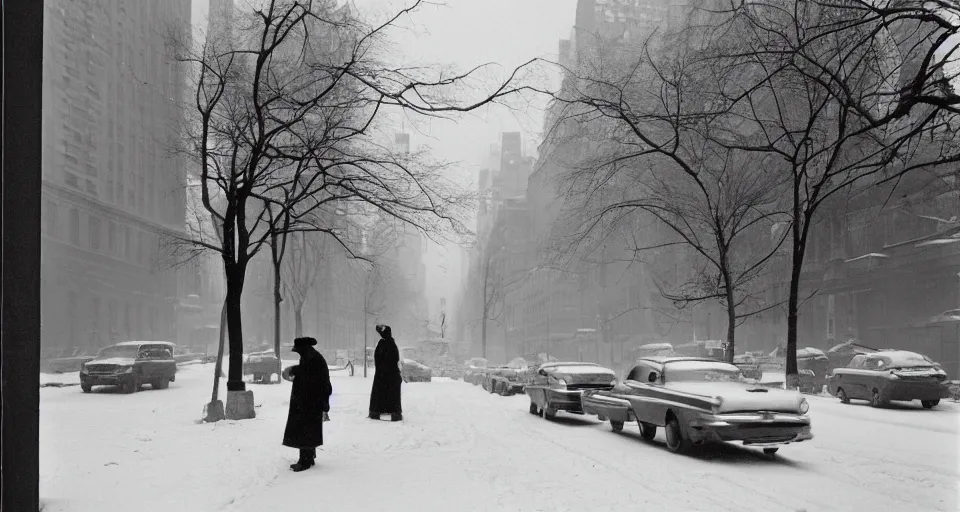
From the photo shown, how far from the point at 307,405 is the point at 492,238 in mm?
41840

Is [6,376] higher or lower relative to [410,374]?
higher

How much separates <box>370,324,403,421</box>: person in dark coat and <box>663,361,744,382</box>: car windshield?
597 cm

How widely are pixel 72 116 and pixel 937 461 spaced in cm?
2971

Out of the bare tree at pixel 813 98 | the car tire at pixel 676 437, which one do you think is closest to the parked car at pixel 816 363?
the bare tree at pixel 813 98

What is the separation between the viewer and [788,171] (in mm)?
27688

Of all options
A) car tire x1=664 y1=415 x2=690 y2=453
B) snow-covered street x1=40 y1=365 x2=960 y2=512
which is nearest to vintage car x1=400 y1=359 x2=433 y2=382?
snow-covered street x1=40 y1=365 x2=960 y2=512

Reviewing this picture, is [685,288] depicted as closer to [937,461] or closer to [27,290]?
[937,461]

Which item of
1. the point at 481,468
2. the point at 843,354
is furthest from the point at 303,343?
the point at 843,354

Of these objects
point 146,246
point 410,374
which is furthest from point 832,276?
point 146,246

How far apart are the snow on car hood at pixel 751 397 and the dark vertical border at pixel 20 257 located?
28.5 ft

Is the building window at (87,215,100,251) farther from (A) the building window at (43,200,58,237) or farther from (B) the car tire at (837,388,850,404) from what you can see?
(B) the car tire at (837,388,850,404)

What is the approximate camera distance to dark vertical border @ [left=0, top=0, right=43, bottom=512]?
4793mm

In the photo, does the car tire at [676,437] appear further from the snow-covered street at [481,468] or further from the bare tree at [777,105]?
the bare tree at [777,105]

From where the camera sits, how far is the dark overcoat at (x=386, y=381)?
16.0 metres
